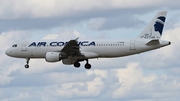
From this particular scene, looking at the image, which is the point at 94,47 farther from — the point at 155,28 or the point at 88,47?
the point at 155,28

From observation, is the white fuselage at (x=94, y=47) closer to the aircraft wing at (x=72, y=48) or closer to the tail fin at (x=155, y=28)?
the aircraft wing at (x=72, y=48)

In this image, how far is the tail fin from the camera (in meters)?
138

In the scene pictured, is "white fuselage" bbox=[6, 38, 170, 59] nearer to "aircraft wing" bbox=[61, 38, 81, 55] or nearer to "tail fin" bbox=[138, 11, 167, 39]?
"aircraft wing" bbox=[61, 38, 81, 55]

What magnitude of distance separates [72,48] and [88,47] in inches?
106

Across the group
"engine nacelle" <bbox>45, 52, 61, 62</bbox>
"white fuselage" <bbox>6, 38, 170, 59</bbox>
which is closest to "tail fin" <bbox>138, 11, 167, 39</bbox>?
"white fuselage" <bbox>6, 38, 170, 59</bbox>

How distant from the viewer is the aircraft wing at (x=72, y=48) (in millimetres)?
135750

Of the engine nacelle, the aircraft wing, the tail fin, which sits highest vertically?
the tail fin

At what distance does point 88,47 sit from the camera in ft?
453

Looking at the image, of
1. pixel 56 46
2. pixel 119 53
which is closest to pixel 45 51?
pixel 56 46

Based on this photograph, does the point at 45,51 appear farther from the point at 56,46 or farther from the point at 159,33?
the point at 159,33

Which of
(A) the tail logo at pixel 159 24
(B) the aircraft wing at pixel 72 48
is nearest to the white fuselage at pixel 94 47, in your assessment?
(B) the aircraft wing at pixel 72 48

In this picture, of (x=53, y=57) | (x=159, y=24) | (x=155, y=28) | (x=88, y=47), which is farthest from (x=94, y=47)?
(x=159, y=24)

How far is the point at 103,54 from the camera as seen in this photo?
137000mm

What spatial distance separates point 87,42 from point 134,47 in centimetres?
821
